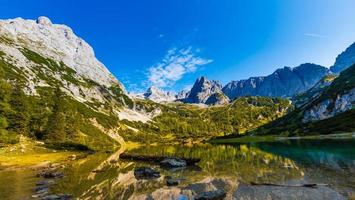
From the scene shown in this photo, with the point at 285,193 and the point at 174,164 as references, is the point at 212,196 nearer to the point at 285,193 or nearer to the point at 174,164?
the point at 285,193

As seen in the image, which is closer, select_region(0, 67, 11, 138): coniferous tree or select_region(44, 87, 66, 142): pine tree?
select_region(0, 67, 11, 138): coniferous tree

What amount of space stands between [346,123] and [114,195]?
608 ft

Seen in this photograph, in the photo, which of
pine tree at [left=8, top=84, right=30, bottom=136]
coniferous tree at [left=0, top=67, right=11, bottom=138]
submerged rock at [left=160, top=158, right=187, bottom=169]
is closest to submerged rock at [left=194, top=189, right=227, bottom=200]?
submerged rock at [left=160, top=158, right=187, bottom=169]

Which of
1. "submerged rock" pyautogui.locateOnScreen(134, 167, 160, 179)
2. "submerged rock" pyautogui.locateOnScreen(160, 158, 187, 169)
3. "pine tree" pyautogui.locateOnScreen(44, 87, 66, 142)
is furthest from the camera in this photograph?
"pine tree" pyautogui.locateOnScreen(44, 87, 66, 142)

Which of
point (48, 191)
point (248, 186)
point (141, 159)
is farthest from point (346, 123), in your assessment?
point (48, 191)

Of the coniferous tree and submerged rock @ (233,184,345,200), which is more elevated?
the coniferous tree

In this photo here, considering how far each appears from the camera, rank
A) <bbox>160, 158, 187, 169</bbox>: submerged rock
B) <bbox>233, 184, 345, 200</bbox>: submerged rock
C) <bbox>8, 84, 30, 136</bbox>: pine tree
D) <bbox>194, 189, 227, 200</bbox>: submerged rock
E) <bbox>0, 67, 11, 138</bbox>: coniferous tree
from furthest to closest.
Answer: <bbox>8, 84, 30, 136</bbox>: pine tree → <bbox>0, 67, 11, 138</bbox>: coniferous tree → <bbox>160, 158, 187, 169</bbox>: submerged rock → <bbox>194, 189, 227, 200</bbox>: submerged rock → <bbox>233, 184, 345, 200</bbox>: submerged rock

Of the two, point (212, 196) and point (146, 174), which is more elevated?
point (146, 174)

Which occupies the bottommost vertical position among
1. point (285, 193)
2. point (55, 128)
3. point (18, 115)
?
point (285, 193)

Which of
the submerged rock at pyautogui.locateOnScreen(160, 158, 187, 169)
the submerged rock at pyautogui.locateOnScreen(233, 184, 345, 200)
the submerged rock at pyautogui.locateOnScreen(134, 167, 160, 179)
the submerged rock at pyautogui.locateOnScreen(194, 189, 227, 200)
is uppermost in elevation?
the submerged rock at pyautogui.locateOnScreen(160, 158, 187, 169)

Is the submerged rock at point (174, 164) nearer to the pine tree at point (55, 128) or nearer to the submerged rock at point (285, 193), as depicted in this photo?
the submerged rock at point (285, 193)

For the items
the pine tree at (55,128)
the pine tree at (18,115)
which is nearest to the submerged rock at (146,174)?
the pine tree at (18,115)

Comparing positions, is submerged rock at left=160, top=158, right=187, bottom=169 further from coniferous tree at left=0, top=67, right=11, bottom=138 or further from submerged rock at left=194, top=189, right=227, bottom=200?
coniferous tree at left=0, top=67, right=11, bottom=138

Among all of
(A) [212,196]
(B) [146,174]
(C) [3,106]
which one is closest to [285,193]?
(A) [212,196]
